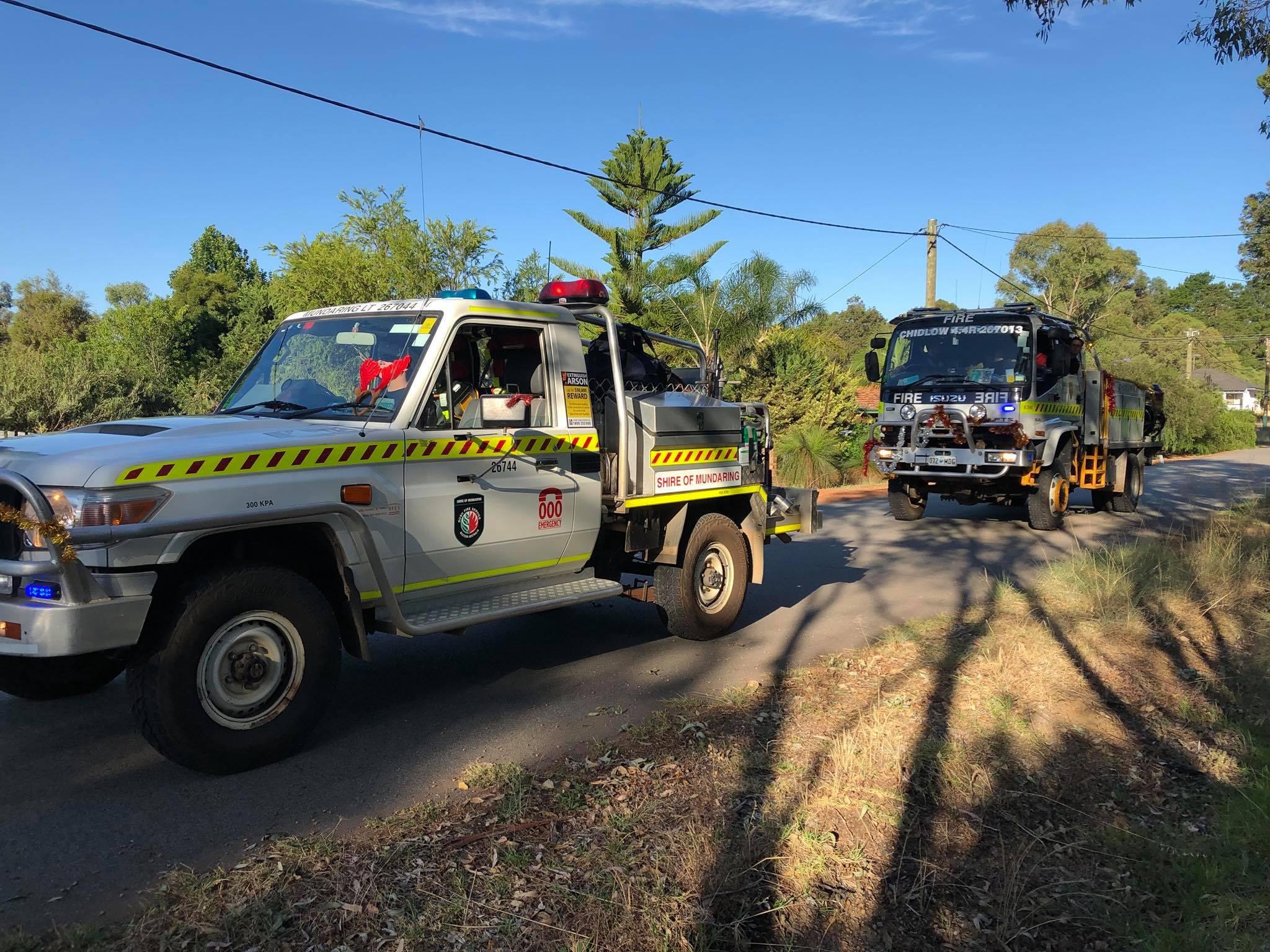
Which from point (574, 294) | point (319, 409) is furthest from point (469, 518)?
point (574, 294)

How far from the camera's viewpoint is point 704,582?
7.08 m

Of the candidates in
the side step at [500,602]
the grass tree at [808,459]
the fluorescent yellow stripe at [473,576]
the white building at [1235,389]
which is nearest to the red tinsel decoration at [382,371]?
the fluorescent yellow stripe at [473,576]

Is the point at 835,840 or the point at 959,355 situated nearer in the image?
the point at 835,840

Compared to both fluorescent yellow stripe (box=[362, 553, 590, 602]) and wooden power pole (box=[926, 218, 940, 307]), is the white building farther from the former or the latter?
fluorescent yellow stripe (box=[362, 553, 590, 602])

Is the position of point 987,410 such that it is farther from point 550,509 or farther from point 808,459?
point 550,509

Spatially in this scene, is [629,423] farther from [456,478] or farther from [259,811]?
[259,811]

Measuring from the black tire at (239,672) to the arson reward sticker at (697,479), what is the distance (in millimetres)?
2644

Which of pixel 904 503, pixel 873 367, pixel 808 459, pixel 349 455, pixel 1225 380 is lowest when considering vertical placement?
pixel 904 503

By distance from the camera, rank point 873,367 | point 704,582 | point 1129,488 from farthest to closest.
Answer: point 1129,488, point 873,367, point 704,582

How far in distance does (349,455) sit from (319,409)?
2.49ft

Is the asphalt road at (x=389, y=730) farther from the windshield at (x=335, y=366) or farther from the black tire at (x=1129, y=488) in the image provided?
the black tire at (x=1129, y=488)

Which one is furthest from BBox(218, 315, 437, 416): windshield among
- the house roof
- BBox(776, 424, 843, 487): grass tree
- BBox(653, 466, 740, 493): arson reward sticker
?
the house roof

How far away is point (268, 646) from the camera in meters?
4.39

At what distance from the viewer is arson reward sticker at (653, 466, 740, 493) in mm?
6582
